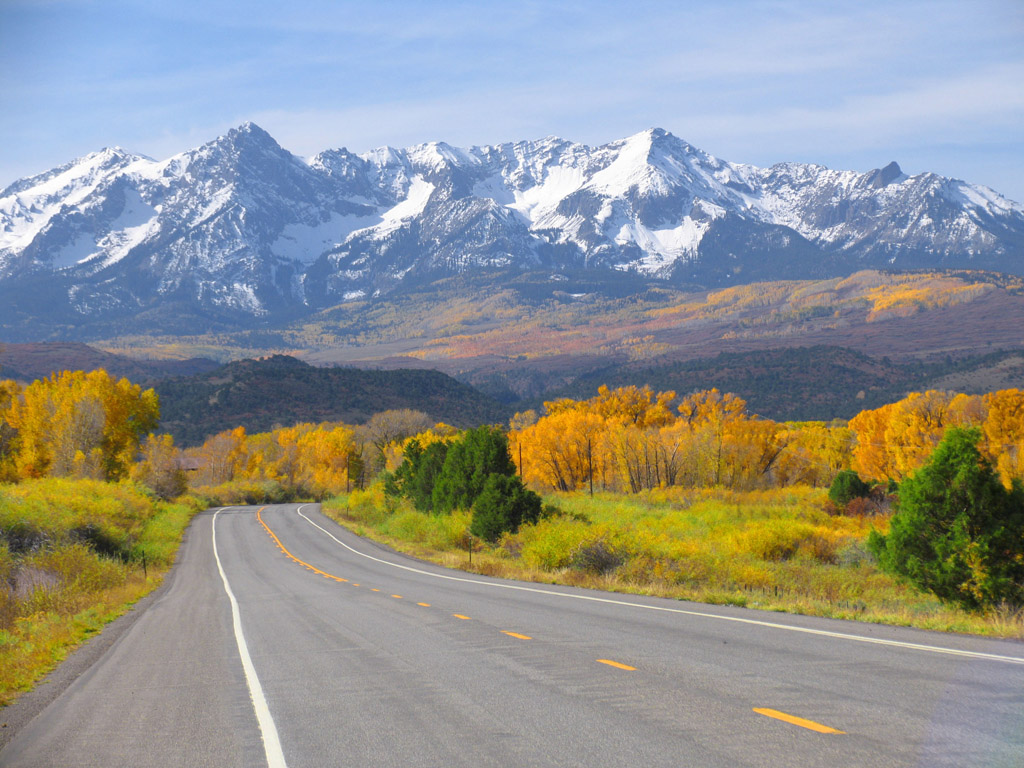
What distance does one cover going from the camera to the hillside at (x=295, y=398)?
144 metres

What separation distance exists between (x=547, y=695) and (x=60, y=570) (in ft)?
55.8

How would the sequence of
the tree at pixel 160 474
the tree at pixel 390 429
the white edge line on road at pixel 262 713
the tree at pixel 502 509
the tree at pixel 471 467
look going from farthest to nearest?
the tree at pixel 390 429, the tree at pixel 160 474, the tree at pixel 471 467, the tree at pixel 502 509, the white edge line on road at pixel 262 713

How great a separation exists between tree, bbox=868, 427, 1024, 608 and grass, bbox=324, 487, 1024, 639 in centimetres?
49

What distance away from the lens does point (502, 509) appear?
29156mm

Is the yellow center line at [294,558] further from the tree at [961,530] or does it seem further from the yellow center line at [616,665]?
the tree at [961,530]

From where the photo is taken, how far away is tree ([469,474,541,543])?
95.8ft

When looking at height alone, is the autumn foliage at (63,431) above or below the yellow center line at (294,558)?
above

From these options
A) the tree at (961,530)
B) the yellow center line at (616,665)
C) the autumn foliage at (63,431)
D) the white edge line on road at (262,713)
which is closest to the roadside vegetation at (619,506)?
the tree at (961,530)

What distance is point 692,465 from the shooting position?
56781 millimetres

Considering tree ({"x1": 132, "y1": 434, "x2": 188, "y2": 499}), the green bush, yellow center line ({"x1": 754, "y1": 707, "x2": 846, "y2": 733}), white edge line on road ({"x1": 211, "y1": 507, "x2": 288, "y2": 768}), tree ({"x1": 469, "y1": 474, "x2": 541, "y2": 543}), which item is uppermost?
yellow center line ({"x1": 754, "y1": 707, "x2": 846, "y2": 733})

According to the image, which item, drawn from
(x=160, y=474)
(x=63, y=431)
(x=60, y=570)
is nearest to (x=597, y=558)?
(x=60, y=570)

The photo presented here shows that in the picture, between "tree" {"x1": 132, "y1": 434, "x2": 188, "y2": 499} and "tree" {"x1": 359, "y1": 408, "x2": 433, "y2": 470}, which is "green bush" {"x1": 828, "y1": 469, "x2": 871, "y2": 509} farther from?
"tree" {"x1": 359, "y1": 408, "x2": 433, "y2": 470}

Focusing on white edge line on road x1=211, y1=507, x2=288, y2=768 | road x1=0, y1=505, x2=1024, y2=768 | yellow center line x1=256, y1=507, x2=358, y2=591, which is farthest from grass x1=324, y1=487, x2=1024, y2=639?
white edge line on road x1=211, y1=507, x2=288, y2=768

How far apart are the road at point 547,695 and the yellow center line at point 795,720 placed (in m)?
0.03
